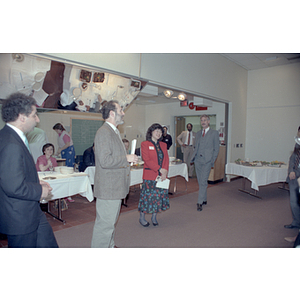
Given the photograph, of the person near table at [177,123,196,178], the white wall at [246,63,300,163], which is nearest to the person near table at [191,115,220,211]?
the person near table at [177,123,196,178]

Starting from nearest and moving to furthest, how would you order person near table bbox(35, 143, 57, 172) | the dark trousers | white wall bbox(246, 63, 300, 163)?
1. the dark trousers
2. person near table bbox(35, 143, 57, 172)
3. white wall bbox(246, 63, 300, 163)

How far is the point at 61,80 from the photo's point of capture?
12.4 ft

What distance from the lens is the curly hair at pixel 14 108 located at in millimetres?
1635

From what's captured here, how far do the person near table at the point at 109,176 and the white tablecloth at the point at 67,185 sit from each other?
1.32m

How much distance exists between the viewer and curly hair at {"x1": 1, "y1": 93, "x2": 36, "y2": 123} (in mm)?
1635

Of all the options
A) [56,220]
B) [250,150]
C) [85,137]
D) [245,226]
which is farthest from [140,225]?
[250,150]

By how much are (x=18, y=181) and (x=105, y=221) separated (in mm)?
978

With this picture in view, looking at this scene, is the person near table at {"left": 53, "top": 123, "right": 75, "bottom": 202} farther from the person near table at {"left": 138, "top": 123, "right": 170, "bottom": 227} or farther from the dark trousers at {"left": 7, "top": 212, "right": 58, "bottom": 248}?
the dark trousers at {"left": 7, "top": 212, "right": 58, "bottom": 248}

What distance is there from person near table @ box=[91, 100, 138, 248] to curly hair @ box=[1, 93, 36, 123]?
683 mm

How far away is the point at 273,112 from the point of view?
25.9 feet

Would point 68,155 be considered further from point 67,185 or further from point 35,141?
point 67,185
